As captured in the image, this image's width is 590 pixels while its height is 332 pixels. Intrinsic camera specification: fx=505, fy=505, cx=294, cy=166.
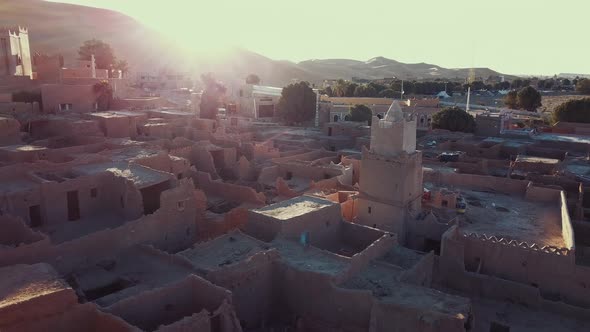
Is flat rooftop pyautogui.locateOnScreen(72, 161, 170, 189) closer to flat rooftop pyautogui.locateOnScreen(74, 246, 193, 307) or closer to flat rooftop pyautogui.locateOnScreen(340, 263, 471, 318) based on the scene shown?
flat rooftop pyautogui.locateOnScreen(74, 246, 193, 307)

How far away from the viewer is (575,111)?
52188mm

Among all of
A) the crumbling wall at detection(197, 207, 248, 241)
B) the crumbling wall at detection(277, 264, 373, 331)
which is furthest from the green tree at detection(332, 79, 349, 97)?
the crumbling wall at detection(277, 264, 373, 331)

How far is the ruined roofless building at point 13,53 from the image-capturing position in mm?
39156

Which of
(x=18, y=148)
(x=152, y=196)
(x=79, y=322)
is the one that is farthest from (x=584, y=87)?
(x=79, y=322)

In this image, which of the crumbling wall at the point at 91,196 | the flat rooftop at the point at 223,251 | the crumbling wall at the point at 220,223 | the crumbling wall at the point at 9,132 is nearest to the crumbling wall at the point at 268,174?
the crumbling wall at the point at 220,223

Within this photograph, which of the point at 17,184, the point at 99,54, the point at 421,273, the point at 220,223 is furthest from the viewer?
the point at 99,54

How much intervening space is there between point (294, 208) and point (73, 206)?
8085mm

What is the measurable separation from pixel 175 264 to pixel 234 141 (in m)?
16.1

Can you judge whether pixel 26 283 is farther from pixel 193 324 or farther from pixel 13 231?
pixel 13 231

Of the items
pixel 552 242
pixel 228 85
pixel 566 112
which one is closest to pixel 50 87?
pixel 552 242

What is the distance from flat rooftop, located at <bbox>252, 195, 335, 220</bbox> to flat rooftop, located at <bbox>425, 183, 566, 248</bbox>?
267 inches

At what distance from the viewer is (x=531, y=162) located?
31.9 metres

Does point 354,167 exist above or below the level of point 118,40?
below

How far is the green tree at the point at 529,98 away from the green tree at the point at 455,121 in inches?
986
